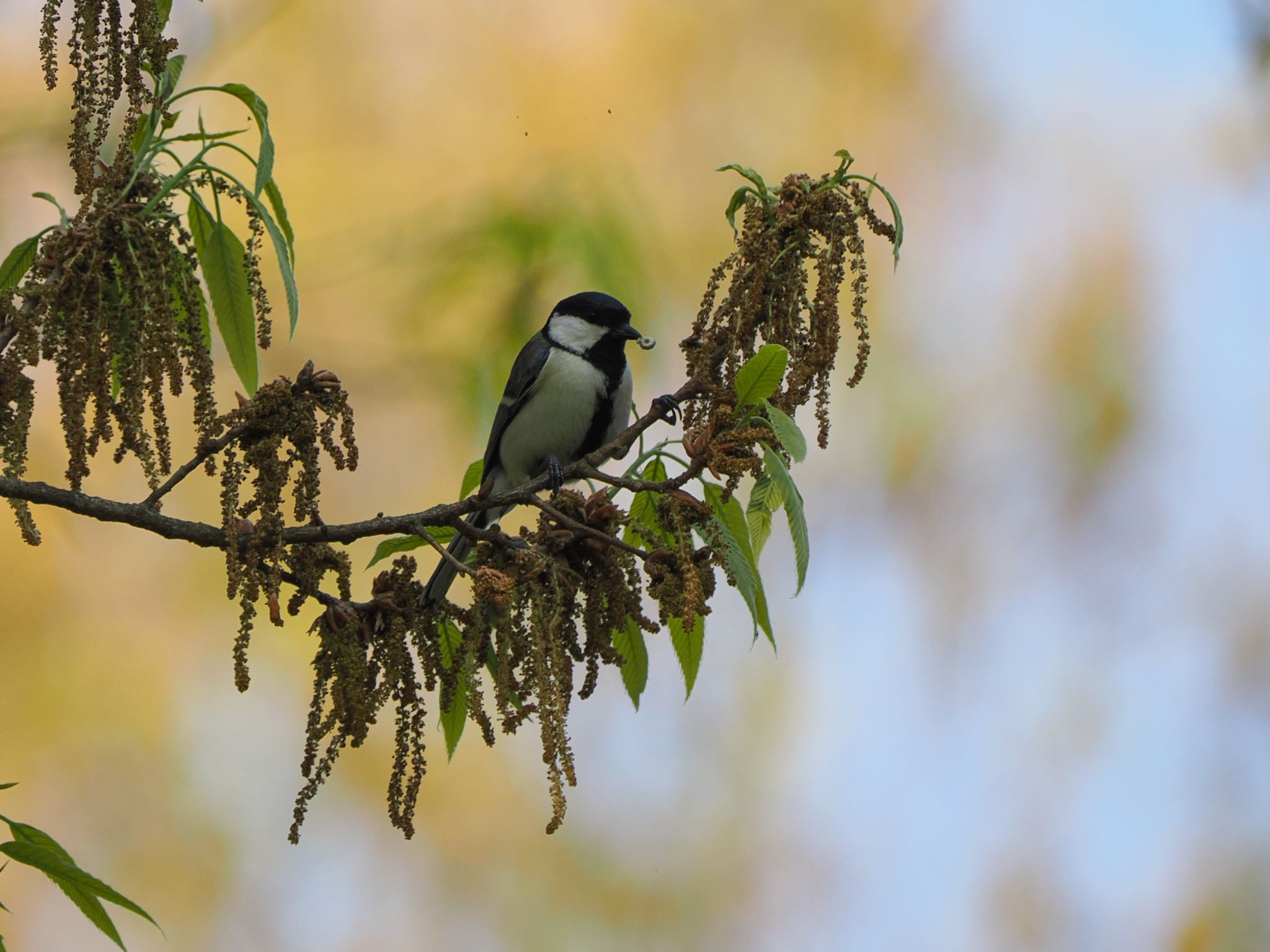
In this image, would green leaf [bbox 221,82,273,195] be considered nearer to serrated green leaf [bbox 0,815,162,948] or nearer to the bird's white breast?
serrated green leaf [bbox 0,815,162,948]

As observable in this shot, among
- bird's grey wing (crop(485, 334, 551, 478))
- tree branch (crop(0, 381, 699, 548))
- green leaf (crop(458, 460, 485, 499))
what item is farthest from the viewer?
bird's grey wing (crop(485, 334, 551, 478))

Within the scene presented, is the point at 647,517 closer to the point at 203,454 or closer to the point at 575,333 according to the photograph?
the point at 203,454

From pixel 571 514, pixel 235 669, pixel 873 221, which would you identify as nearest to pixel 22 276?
pixel 235 669

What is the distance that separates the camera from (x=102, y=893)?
51.2 inches

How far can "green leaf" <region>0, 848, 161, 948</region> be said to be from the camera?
130 centimetres

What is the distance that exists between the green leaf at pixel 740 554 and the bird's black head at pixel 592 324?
1.67 m

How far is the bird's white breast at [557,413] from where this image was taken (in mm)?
3176

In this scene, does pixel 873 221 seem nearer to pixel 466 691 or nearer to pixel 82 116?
pixel 466 691

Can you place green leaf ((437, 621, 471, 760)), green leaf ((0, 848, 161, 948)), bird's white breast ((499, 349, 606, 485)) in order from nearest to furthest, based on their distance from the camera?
green leaf ((0, 848, 161, 948)) < green leaf ((437, 621, 471, 760)) < bird's white breast ((499, 349, 606, 485))

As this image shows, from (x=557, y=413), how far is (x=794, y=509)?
A: 5.95ft

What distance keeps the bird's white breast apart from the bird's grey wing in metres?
0.02

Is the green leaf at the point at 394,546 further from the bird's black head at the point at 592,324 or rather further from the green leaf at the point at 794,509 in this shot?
the bird's black head at the point at 592,324

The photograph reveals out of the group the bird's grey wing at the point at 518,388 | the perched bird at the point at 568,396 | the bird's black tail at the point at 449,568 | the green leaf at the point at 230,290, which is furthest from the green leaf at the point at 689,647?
the bird's grey wing at the point at 518,388

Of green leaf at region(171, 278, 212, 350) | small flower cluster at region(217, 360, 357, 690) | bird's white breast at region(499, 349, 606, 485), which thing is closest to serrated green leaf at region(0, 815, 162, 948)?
small flower cluster at region(217, 360, 357, 690)
